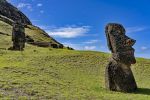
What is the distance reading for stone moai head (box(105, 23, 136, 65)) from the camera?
34.0 metres

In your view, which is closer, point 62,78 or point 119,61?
point 119,61

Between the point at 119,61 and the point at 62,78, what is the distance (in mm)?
6935

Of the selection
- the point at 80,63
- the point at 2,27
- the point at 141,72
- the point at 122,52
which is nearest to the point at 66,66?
the point at 80,63

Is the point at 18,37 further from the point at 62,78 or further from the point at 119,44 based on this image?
the point at 119,44

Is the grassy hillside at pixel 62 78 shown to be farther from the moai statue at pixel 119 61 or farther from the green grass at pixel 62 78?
the moai statue at pixel 119 61

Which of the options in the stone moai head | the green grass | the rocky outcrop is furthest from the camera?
the rocky outcrop

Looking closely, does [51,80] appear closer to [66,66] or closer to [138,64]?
[66,66]

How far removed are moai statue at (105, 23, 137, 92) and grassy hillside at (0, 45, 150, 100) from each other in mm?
1064

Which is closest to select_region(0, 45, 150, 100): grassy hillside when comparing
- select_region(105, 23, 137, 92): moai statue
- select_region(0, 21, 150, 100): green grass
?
select_region(0, 21, 150, 100): green grass

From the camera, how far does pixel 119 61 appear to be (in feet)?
111

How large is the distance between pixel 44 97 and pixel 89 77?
52.8ft

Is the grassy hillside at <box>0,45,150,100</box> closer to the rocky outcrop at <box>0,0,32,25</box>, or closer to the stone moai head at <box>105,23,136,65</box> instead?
the stone moai head at <box>105,23,136,65</box>

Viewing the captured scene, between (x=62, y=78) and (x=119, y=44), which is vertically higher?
(x=119, y=44)

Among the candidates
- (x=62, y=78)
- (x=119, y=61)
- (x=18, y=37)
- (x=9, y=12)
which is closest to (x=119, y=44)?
(x=119, y=61)
